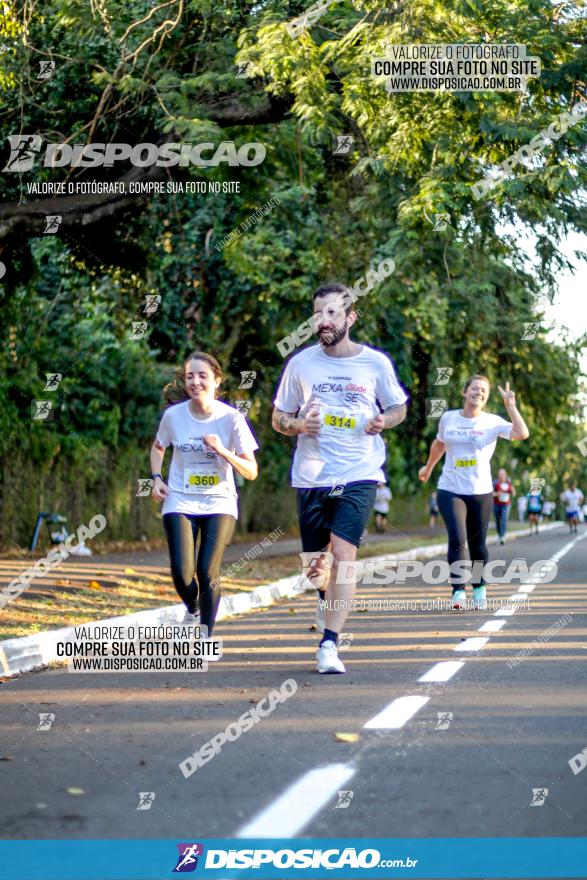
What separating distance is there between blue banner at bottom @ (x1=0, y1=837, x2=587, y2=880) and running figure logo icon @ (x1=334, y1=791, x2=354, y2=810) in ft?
1.26

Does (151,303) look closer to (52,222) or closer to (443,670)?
(52,222)

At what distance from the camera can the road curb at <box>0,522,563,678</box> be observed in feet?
29.2

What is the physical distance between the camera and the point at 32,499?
21828 millimetres

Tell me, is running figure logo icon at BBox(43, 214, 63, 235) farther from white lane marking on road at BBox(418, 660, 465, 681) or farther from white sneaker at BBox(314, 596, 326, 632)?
white lane marking on road at BBox(418, 660, 465, 681)

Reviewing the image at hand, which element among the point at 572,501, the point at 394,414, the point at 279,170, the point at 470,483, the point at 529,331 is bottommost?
the point at 470,483

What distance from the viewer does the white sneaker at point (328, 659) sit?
817 centimetres

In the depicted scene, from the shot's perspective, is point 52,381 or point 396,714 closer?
point 396,714

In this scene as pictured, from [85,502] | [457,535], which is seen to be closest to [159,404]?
[85,502]

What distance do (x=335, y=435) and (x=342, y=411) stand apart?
0.15 meters

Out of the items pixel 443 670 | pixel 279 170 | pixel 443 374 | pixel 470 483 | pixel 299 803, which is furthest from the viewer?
pixel 443 374

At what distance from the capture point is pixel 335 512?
821 centimetres

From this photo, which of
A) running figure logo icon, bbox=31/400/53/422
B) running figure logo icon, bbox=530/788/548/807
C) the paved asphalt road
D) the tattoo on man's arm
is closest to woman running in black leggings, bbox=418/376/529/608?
the paved asphalt road

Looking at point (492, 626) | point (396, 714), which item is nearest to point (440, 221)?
point (492, 626)

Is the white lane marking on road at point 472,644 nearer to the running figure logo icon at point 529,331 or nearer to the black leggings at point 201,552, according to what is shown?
the black leggings at point 201,552
